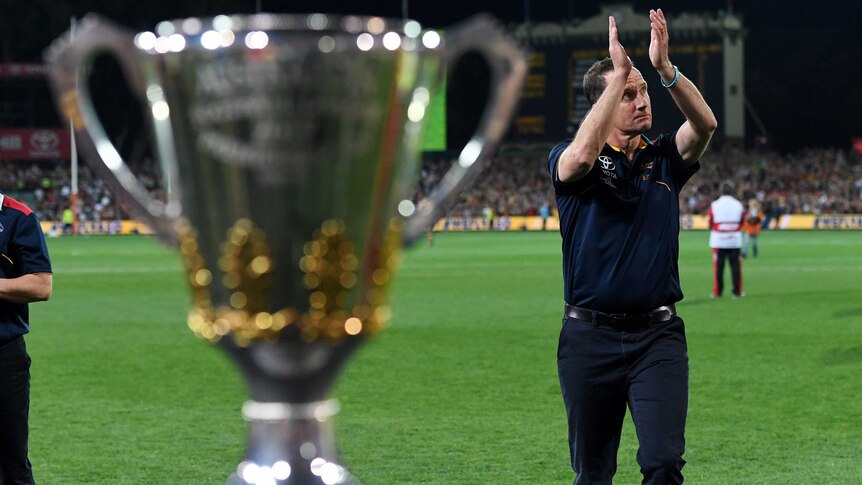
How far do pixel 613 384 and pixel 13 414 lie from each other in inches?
103

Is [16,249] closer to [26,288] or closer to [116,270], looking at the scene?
[26,288]

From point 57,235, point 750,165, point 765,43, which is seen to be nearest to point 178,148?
point 57,235

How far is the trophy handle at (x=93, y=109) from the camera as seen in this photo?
1535mm

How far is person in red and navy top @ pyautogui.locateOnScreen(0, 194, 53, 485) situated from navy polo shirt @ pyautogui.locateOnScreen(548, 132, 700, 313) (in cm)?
227

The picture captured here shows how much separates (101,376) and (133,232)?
4516 cm

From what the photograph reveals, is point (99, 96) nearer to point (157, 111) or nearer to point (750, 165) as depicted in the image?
point (750, 165)

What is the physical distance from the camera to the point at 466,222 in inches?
2328

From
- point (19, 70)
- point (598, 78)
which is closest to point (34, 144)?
point (19, 70)

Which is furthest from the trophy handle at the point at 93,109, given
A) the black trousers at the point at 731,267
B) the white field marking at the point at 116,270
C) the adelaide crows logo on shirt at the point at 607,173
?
the white field marking at the point at 116,270

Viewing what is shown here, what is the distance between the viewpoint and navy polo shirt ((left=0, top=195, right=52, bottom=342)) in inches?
218

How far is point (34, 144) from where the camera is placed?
70000 millimetres

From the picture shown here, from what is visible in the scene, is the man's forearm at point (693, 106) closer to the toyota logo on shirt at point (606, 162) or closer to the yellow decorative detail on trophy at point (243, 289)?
Result: the toyota logo on shirt at point (606, 162)

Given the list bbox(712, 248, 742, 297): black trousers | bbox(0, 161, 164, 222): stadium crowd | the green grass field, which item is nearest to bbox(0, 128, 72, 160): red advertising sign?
bbox(0, 161, 164, 222): stadium crowd

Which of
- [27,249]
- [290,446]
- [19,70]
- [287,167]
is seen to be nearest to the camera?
[287,167]
